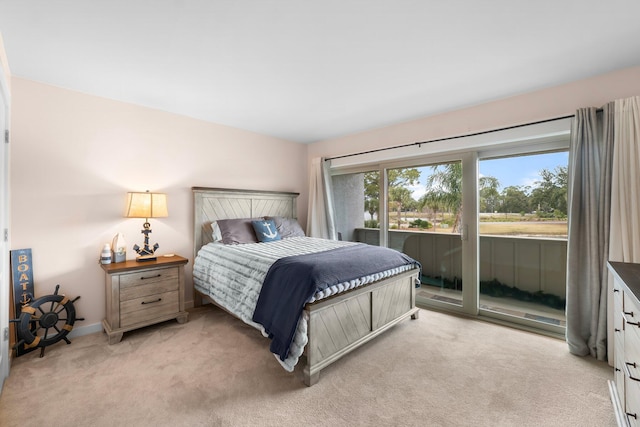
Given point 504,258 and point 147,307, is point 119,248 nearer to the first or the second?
point 147,307

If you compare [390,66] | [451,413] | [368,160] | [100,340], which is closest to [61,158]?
[100,340]

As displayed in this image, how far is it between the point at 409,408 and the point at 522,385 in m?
0.90

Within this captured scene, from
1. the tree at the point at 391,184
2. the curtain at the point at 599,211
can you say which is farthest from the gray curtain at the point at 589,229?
the tree at the point at 391,184

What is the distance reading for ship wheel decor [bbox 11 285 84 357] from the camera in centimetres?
230

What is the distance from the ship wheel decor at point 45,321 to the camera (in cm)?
230

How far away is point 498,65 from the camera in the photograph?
2.25 meters

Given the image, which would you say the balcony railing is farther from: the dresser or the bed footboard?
the dresser

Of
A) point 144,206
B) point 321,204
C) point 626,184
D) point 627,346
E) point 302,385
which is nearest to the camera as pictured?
point 627,346

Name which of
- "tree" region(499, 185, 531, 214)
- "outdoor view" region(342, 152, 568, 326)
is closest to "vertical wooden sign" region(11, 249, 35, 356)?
"outdoor view" region(342, 152, 568, 326)

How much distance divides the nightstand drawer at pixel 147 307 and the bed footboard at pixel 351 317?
1701 mm

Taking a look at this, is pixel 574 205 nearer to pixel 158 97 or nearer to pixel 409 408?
pixel 409 408

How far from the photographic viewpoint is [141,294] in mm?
2715

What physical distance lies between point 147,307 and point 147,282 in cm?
25

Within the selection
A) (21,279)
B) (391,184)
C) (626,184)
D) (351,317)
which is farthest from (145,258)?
(626,184)
